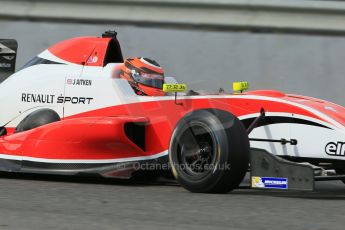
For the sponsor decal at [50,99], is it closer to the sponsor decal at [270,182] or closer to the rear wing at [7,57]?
the rear wing at [7,57]

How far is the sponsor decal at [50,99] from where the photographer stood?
7.11 m

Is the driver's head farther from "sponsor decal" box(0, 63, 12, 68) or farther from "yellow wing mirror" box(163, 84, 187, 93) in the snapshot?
"sponsor decal" box(0, 63, 12, 68)

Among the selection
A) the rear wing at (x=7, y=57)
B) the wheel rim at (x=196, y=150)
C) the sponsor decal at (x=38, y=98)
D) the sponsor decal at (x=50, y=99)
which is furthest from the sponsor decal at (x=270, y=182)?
the rear wing at (x=7, y=57)

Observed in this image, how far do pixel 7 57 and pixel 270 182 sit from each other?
11.1ft

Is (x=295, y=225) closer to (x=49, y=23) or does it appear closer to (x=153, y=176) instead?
(x=153, y=176)

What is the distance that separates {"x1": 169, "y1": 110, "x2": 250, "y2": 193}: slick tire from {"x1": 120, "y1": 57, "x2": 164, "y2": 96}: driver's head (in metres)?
0.97

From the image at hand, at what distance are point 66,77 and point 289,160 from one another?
7.51 ft

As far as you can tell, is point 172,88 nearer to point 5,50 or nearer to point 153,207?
point 153,207

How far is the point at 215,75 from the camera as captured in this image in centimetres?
910

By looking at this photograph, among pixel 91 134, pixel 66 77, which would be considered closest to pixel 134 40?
pixel 66 77

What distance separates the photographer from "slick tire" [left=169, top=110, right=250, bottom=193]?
5.86 m

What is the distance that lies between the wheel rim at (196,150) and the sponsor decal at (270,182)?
378mm

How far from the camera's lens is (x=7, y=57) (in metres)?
8.03

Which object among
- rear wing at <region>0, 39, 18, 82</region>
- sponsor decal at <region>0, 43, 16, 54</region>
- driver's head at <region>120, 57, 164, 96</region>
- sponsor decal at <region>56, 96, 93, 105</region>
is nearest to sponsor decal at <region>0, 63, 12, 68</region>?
rear wing at <region>0, 39, 18, 82</region>
